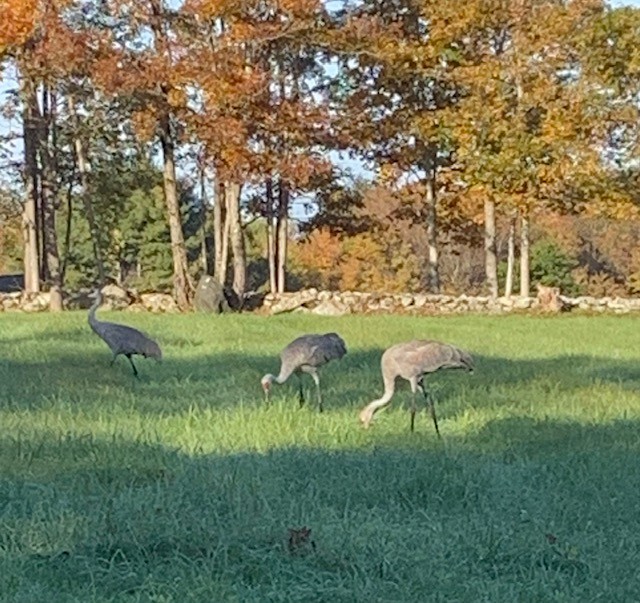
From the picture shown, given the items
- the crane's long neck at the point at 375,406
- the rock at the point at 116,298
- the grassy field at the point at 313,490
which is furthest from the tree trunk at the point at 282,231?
the crane's long neck at the point at 375,406

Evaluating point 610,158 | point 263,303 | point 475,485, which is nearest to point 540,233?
point 610,158

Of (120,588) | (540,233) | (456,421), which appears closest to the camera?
(120,588)

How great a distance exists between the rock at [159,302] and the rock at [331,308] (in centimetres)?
327

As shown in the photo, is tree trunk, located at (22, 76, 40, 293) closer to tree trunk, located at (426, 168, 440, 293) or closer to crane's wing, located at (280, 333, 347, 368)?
tree trunk, located at (426, 168, 440, 293)

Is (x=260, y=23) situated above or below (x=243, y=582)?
above

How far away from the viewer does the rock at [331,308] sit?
79.8 feet

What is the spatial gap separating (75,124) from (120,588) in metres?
24.7

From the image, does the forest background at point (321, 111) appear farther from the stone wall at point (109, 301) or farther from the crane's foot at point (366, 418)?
the crane's foot at point (366, 418)

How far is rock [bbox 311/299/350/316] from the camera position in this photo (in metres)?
24.3

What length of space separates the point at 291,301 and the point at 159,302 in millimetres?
3124

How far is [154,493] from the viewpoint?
5543mm

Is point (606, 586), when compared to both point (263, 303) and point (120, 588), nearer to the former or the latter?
point (120, 588)

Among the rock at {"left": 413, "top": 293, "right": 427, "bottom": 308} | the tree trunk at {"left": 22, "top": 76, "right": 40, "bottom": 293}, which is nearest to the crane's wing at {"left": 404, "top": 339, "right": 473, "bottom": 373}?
the rock at {"left": 413, "top": 293, "right": 427, "bottom": 308}

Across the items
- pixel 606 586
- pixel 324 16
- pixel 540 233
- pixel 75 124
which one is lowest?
pixel 606 586
